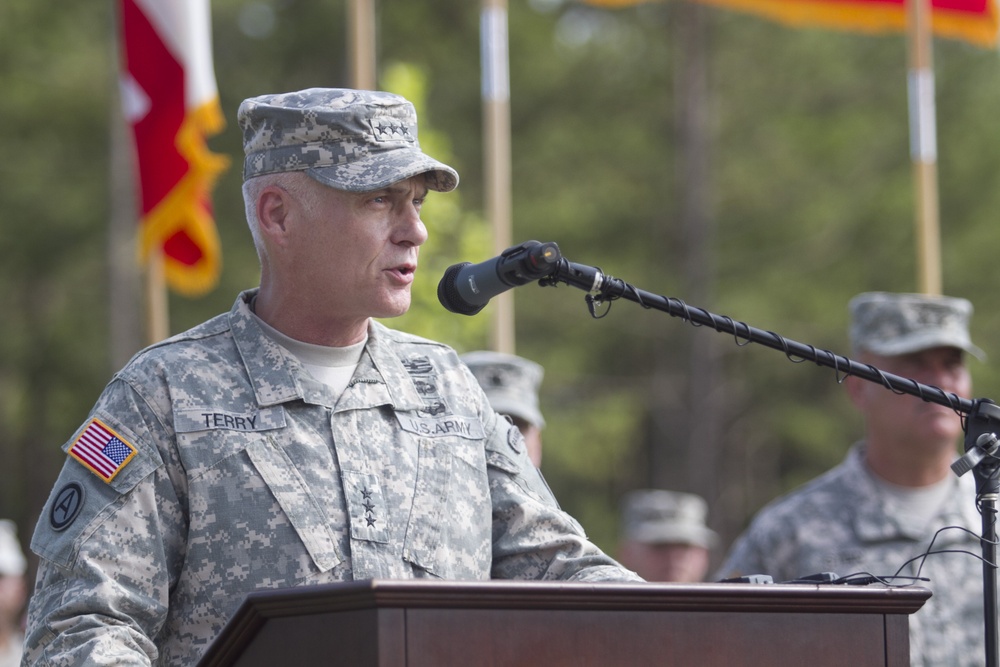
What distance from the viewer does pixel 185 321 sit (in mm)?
21578

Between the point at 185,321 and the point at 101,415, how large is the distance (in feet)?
60.6

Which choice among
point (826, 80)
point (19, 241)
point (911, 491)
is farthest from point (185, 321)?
point (911, 491)

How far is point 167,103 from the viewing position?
418 inches

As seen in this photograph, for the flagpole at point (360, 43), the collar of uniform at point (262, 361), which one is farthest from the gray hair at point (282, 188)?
the flagpole at point (360, 43)

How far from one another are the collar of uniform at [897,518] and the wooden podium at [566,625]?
337 cm

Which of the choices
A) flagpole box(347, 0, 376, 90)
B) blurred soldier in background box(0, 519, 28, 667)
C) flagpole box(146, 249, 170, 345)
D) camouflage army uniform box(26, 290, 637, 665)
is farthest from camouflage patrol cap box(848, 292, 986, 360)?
flagpole box(347, 0, 376, 90)

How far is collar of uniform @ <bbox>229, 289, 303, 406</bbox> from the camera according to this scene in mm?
3539

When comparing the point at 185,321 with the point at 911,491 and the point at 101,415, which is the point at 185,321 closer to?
the point at 911,491

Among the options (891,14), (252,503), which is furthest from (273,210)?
(891,14)

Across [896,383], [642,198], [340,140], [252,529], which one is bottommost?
[252,529]

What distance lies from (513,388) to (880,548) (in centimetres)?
150

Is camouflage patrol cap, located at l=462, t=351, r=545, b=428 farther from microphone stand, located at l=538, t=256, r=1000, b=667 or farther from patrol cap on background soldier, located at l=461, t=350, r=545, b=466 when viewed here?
microphone stand, located at l=538, t=256, r=1000, b=667

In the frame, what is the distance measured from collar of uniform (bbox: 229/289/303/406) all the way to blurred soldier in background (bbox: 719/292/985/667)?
2.89 meters

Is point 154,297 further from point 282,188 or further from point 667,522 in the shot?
point 282,188
